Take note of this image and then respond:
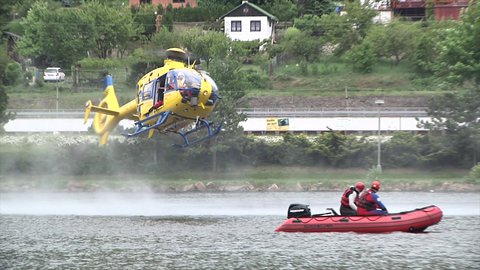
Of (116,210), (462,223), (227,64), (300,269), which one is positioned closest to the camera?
(300,269)

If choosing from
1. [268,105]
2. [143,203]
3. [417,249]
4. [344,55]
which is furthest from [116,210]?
[344,55]

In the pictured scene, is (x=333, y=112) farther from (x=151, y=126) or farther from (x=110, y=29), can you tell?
(x=151, y=126)

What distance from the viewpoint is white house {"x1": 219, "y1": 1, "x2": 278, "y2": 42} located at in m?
108

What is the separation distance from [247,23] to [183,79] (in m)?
59.5

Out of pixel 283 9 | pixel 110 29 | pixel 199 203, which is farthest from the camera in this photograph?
pixel 283 9

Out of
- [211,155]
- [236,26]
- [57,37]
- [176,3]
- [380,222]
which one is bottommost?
[380,222]

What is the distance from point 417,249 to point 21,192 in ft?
116

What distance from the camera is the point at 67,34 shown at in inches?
4124

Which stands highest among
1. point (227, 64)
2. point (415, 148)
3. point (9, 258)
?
point (227, 64)

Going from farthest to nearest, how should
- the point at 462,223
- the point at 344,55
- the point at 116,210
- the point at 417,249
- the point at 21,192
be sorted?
the point at 344,55
the point at 21,192
the point at 116,210
the point at 462,223
the point at 417,249

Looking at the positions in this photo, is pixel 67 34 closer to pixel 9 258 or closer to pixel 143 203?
pixel 143 203

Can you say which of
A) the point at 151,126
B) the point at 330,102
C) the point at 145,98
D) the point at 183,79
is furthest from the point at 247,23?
the point at 183,79

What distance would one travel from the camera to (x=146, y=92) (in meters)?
52.1

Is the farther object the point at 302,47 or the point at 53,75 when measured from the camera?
the point at 302,47
